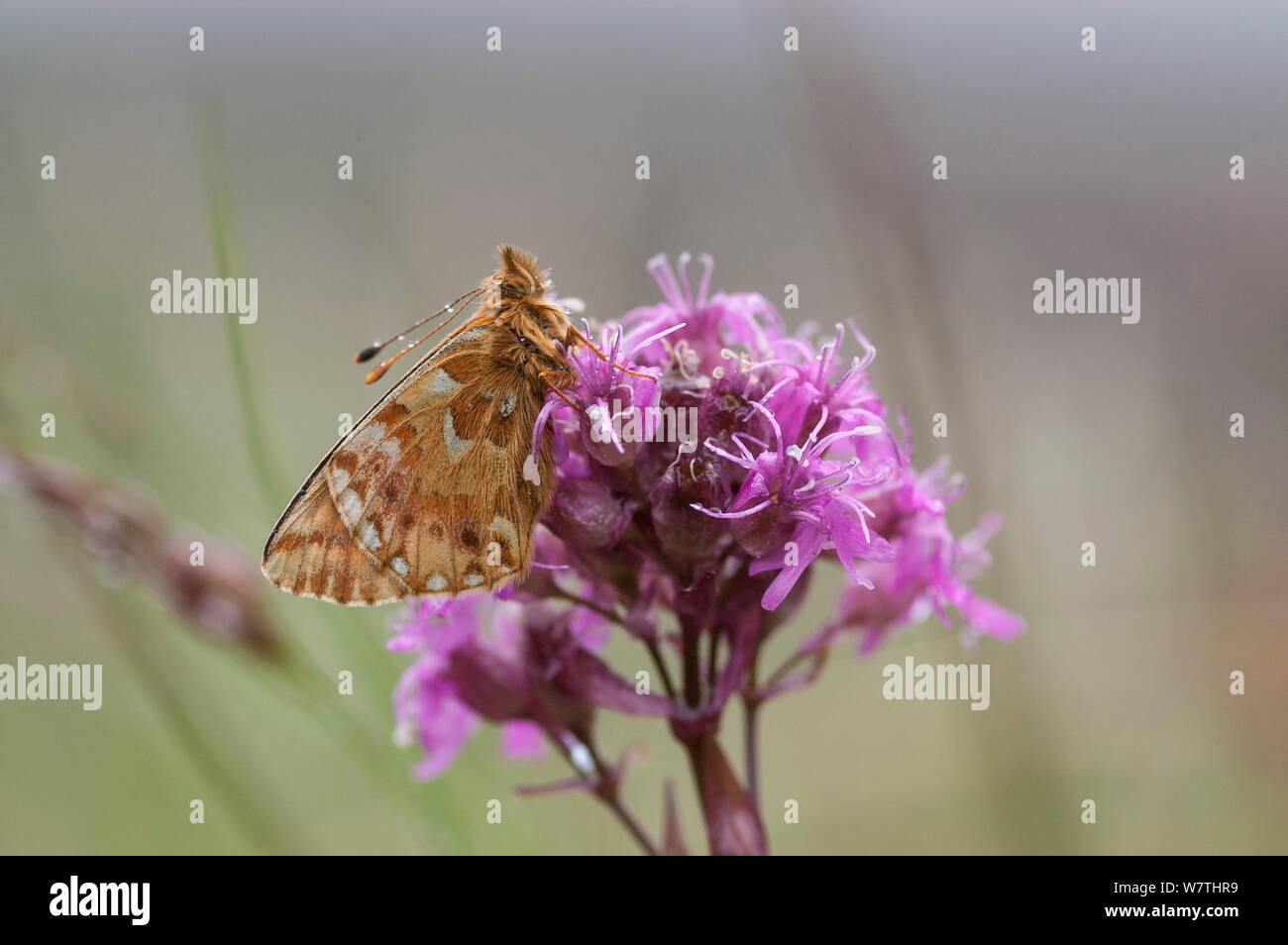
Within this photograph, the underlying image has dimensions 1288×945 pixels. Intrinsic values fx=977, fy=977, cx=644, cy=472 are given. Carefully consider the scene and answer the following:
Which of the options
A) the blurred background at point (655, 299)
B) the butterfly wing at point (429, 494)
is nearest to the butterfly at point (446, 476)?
the butterfly wing at point (429, 494)

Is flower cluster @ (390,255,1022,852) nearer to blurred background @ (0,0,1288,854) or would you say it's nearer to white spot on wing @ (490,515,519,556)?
white spot on wing @ (490,515,519,556)

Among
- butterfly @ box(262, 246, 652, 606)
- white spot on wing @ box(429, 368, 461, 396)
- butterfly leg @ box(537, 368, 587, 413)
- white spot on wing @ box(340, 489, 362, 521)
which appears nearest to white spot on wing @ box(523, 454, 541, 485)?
butterfly @ box(262, 246, 652, 606)

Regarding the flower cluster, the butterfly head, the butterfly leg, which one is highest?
the butterfly head

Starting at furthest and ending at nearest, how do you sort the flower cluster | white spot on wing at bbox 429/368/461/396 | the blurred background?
1. the blurred background
2. white spot on wing at bbox 429/368/461/396
3. the flower cluster

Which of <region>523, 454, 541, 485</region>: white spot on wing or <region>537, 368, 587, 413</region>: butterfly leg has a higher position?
<region>537, 368, 587, 413</region>: butterfly leg

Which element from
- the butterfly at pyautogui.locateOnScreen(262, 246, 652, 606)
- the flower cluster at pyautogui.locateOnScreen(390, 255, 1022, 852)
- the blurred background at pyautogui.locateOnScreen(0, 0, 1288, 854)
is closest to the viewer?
the flower cluster at pyautogui.locateOnScreen(390, 255, 1022, 852)

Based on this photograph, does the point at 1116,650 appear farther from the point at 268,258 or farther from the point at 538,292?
the point at 268,258

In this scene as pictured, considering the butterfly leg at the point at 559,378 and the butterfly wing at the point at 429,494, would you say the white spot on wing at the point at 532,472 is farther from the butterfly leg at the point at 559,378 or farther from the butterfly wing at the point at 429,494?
the butterfly leg at the point at 559,378
